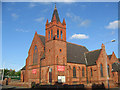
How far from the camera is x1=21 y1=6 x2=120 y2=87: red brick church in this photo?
3650 cm

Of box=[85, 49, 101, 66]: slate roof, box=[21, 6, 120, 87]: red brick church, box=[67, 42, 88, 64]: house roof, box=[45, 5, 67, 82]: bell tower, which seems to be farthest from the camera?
box=[85, 49, 101, 66]: slate roof

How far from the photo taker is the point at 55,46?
36625 millimetres

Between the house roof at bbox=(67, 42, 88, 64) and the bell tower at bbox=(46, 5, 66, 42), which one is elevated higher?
the bell tower at bbox=(46, 5, 66, 42)

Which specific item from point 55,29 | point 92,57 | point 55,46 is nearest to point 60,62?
point 55,46

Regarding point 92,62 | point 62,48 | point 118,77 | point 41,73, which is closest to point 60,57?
point 62,48

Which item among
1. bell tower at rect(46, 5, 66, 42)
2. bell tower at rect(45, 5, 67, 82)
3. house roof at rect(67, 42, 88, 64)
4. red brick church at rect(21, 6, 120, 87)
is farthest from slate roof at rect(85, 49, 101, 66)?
bell tower at rect(46, 5, 66, 42)

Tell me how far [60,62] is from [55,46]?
15.2ft

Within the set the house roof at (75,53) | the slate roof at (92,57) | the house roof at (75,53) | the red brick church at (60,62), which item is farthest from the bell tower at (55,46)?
the slate roof at (92,57)

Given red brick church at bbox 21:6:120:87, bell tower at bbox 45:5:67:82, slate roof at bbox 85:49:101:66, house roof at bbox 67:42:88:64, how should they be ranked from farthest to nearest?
slate roof at bbox 85:49:101:66, house roof at bbox 67:42:88:64, red brick church at bbox 21:6:120:87, bell tower at bbox 45:5:67:82

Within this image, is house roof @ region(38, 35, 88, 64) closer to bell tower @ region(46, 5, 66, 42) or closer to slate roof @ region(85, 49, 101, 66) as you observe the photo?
slate roof @ region(85, 49, 101, 66)

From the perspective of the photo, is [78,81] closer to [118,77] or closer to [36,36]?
[118,77]

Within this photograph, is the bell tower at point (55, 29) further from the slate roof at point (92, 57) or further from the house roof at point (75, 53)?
the slate roof at point (92, 57)

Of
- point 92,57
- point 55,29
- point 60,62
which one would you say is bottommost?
point 60,62

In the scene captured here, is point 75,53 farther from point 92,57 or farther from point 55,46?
point 55,46
